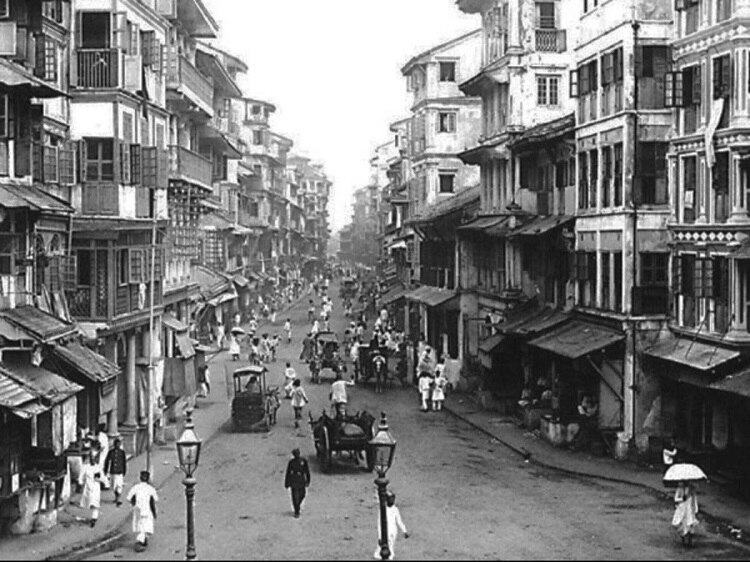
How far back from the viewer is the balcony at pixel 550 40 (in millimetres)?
47188

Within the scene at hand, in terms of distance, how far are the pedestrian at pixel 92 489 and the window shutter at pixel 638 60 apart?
18.3m

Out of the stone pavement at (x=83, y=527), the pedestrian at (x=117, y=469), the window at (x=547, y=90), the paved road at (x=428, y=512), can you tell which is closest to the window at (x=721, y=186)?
the paved road at (x=428, y=512)

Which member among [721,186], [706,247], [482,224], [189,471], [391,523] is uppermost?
[721,186]

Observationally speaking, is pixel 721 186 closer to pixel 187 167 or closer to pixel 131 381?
pixel 131 381

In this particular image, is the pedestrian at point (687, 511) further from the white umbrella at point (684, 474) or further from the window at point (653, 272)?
the window at point (653, 272)

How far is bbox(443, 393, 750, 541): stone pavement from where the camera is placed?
26438 mm

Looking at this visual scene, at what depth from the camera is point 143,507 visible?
75.5 ft

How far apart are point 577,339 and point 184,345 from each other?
13.8 meters

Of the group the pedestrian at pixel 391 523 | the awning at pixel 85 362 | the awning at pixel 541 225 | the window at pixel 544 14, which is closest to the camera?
the pedestrian at pixel 391 523

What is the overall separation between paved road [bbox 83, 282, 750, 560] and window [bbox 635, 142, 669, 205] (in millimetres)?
8423

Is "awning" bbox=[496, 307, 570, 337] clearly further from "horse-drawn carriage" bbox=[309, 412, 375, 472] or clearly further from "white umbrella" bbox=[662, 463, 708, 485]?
"white umbrella" bbox=[662, 463, 708, 485]

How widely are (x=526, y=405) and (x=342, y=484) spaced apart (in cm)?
1208

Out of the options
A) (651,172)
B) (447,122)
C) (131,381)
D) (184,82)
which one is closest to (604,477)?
(651,172)

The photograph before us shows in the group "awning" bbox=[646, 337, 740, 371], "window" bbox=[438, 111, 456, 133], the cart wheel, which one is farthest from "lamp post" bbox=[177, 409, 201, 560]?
"window" bbox=[438, 111, 456, 133]
